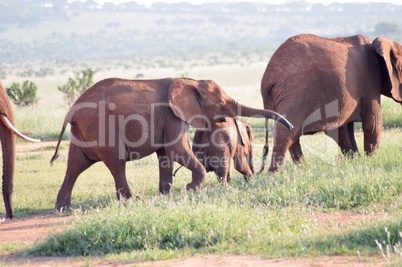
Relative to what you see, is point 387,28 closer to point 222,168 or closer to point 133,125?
point 222,168

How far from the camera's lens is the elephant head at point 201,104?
10.6 m

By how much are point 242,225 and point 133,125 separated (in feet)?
9.58

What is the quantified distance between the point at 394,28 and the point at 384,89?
98803mm

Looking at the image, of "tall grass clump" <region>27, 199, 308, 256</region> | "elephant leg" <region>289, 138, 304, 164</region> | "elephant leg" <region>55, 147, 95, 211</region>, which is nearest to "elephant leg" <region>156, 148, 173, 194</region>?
"elephant leg" <region>55, 147, 95, 211</region>

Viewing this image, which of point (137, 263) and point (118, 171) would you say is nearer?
point (137, 263)

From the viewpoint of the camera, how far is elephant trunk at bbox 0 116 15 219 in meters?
9.60

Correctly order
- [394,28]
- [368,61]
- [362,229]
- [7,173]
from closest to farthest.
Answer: [362,229], [7,173], [368,61], [394,28]

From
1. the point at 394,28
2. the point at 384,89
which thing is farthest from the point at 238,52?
the point at 384,89

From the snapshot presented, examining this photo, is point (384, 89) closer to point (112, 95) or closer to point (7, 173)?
point (112, 95)

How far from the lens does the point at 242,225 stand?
8008 mm

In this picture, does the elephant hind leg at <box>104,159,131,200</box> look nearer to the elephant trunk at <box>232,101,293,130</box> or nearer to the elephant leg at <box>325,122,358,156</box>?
the elephant trunk at <box>232,101,293,130</box>

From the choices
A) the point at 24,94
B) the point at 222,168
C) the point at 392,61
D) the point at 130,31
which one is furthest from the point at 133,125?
the point at 130,31

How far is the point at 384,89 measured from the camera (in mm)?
12367

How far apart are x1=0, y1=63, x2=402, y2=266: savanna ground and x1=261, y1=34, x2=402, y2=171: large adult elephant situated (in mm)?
618
